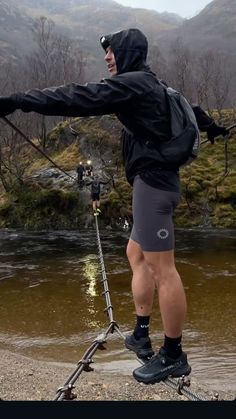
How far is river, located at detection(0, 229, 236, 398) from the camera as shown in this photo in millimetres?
10148

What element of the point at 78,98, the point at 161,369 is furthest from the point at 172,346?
the point at 78,98

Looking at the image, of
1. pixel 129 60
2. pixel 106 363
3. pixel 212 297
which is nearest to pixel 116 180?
pixel 212 297

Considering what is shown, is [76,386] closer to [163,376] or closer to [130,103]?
[163,376]

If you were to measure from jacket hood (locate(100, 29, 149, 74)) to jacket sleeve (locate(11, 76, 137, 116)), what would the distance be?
0.36 metres

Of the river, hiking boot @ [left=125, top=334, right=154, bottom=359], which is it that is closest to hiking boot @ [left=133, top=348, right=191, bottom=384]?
hiking boot @ [left=125, top=334, right=154, bottom=359]

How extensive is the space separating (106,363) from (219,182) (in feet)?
72.4

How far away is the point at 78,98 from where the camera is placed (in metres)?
3.15

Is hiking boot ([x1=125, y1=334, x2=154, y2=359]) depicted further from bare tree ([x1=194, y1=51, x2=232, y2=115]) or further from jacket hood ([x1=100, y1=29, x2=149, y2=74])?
bare tree ([x1=194, y1=51, x2=232, y2=115])

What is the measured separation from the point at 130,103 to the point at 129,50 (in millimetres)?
523

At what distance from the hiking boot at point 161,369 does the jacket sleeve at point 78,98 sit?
6.31 ft

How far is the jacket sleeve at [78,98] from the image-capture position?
3.09 meters

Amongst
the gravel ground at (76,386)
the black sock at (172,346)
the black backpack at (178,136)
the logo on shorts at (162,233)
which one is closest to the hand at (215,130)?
the black backpack at (178,136)
